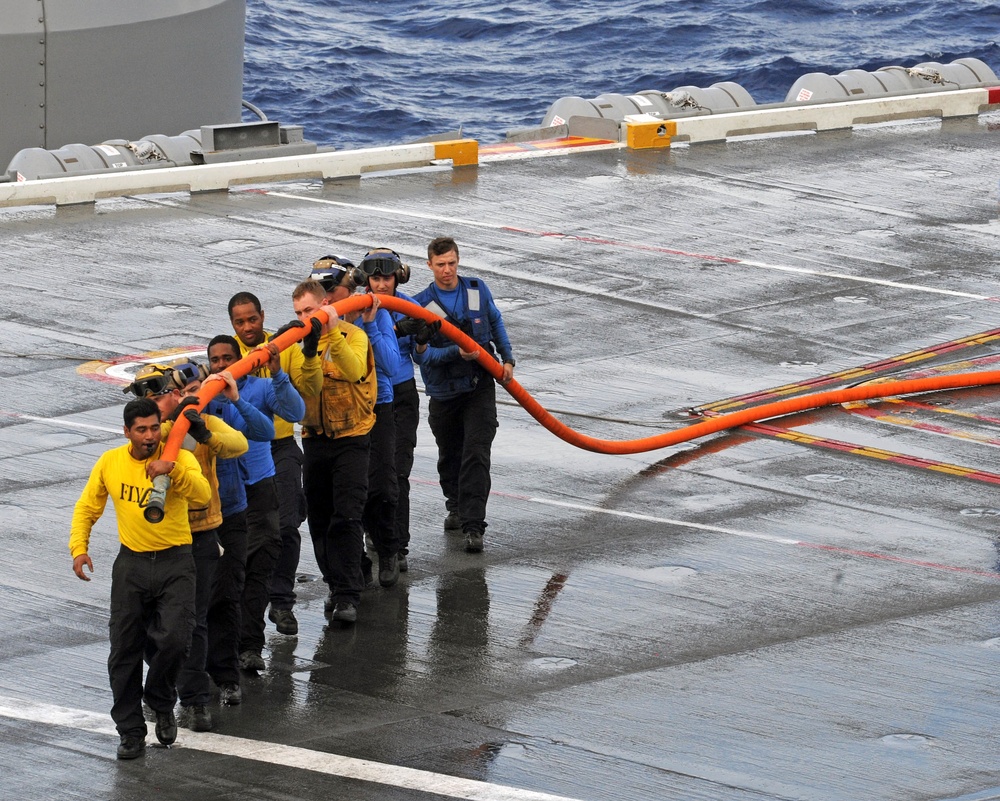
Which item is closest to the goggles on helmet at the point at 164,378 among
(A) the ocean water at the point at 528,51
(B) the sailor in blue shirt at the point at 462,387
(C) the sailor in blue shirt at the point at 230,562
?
(C) the sailor in blue shirt at the point at 230,562

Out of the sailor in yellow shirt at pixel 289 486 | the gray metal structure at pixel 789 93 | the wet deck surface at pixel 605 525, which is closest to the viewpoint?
the wet deck surface at pixel 605 525

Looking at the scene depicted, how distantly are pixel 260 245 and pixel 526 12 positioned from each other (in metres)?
44.5

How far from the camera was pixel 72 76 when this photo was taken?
28.5 meters

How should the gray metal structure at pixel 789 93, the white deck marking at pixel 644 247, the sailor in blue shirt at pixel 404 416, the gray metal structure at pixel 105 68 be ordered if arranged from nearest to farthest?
the sailor in blue shirt at pixel 404 416 < the white deck marking at pixel 644 247 < the gray metal structure at pixel 105 68 < the gray metal structure at pixel 789 93

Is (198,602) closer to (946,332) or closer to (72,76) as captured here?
(946,332)

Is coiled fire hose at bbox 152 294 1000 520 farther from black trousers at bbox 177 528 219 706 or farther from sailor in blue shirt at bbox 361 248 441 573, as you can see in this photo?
black trousers at bbox 177 528 219 706

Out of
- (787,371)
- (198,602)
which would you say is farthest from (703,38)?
(198,602)

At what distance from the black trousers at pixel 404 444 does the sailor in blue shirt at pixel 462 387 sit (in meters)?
0.38

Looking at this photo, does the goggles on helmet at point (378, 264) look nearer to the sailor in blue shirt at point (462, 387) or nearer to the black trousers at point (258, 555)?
the sailor in blue shirt at point (462, 387)

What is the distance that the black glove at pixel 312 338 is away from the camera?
10.7 metres

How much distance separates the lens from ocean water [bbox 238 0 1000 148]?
49.9 m

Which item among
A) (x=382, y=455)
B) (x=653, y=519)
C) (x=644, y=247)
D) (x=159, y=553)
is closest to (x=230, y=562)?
(x=159, y=553)

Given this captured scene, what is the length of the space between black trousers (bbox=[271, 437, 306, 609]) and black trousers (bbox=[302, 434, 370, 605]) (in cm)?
21

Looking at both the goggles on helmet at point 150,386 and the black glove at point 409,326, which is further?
the black glove at point 409,326
